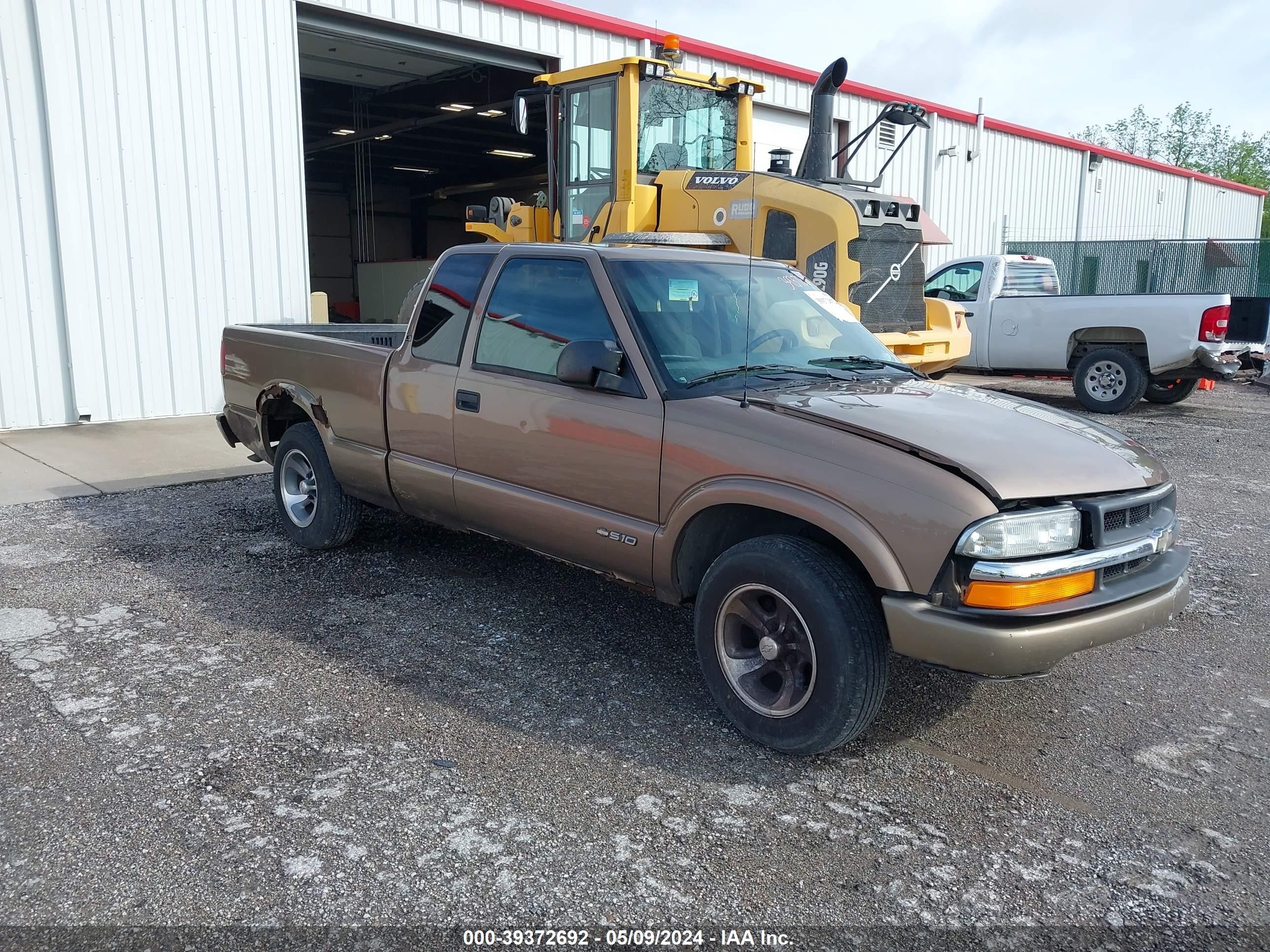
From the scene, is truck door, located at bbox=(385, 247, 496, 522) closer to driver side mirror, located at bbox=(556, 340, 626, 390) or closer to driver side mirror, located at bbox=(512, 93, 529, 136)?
driver side mirror, located at bbox=(556, 340, 626, 390)

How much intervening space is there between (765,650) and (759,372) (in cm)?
124

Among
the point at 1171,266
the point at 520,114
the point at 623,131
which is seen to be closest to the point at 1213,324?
the point at 623,131

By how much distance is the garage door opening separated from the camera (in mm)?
15227

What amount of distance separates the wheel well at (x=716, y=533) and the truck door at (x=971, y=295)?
34.9 ft

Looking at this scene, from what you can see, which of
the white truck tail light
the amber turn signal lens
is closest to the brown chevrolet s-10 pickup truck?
the amber turn signal lens

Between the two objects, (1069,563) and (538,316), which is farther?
(538,316)

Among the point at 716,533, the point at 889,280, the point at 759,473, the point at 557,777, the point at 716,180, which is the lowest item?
the point at 557,777

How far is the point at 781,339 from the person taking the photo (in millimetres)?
4586

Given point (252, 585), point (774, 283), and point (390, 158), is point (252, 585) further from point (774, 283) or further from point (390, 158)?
point (390, 158)

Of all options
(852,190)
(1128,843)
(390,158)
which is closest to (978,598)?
(1128,843)

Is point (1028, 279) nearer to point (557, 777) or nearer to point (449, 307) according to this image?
point (449, 307)

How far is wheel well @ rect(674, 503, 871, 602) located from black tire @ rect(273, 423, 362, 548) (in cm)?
263

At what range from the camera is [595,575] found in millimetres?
5738

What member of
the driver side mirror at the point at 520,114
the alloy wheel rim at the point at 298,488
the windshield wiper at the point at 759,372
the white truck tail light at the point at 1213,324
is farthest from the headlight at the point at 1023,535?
the white truck tail light at the point at 1213,324
